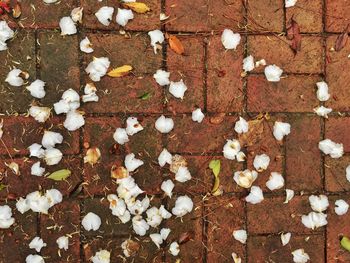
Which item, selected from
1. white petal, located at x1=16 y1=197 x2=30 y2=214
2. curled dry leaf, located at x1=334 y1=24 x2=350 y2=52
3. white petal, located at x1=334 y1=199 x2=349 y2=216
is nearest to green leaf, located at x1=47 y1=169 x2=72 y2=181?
white petal, located at x1=16 y1=197 x2=30 y2=214

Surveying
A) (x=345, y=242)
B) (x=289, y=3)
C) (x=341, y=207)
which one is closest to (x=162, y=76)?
(x=289, y=3)

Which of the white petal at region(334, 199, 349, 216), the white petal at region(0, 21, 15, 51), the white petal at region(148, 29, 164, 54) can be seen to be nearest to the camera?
the white petal at region(0, 21, 15, 51)

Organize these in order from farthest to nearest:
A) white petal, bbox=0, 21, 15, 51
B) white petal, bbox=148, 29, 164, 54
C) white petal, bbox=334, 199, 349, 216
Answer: white petal, bbox=334, 199, 349, 216
white petal, bbox=148, 29, 164, 54
white petal, bbox=0, 21, 15, 51

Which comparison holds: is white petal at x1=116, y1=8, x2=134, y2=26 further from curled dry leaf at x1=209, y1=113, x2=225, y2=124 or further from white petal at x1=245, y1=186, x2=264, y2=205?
white petal at x1=245, y1=186, x2=264, y2=205

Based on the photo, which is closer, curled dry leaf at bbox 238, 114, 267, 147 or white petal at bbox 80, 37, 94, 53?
white petal at bbox 80, 37, 94, 53

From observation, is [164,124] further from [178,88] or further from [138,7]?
[138,7]

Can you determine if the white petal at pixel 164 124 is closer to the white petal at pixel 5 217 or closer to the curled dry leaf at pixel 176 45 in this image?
the curled dry leaf at pixel 176 45
